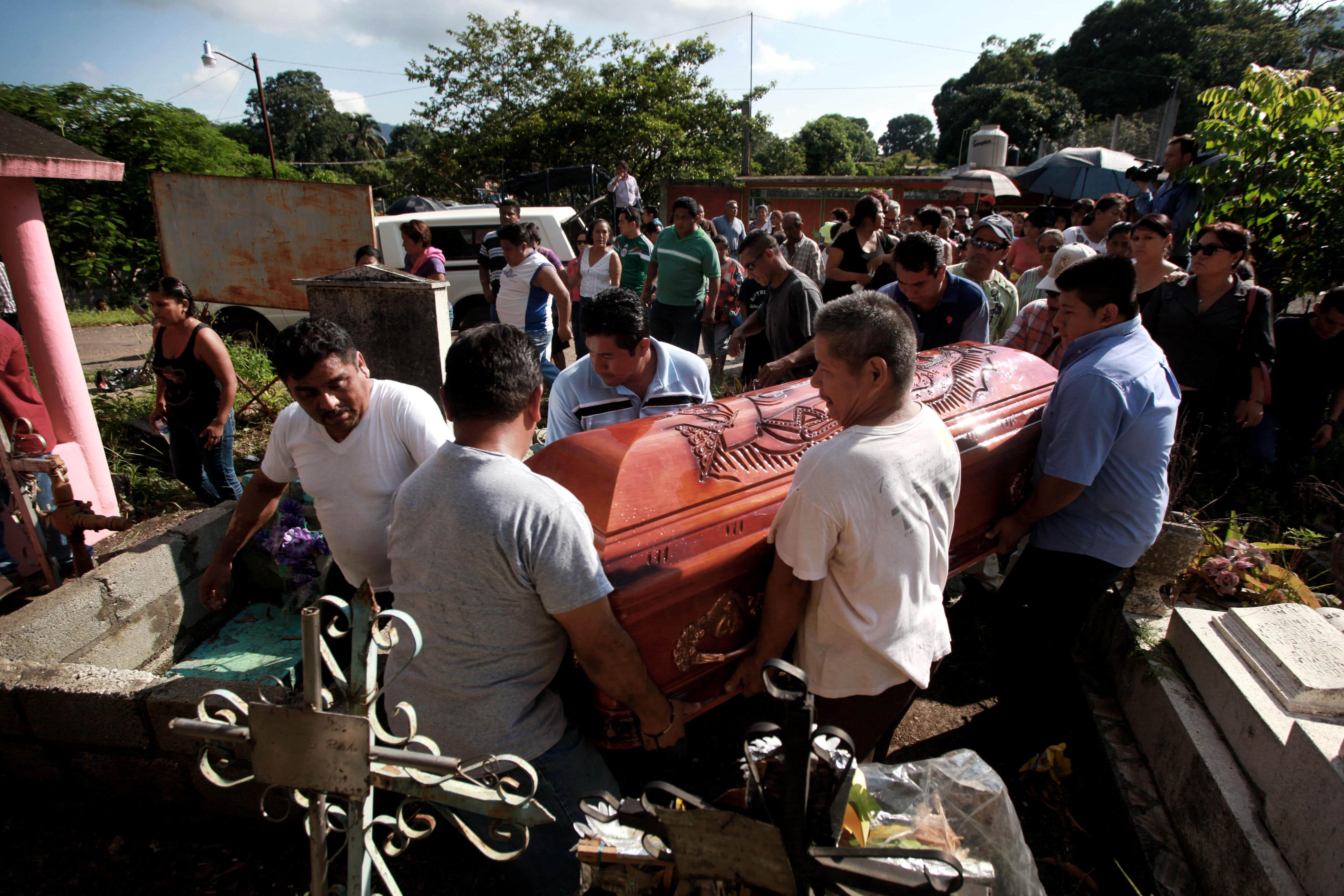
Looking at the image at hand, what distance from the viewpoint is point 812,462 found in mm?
1392

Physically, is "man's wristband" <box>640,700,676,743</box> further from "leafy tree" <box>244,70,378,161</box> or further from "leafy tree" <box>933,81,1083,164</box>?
"leafy tree" <box>244,70,378,161</box>

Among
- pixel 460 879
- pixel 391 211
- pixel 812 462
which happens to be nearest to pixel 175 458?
pixel 460 879

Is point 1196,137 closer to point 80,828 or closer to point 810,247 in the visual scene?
point 810,247

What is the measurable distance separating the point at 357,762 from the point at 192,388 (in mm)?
3207

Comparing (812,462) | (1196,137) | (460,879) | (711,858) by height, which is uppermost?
(1196,137)

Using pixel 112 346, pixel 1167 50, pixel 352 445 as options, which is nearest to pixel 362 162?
pixel 112 346

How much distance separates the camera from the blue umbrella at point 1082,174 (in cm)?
1233

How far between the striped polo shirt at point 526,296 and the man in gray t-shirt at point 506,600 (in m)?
3.64

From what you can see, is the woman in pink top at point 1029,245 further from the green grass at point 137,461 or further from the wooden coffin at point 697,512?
the green grass at point 137,461

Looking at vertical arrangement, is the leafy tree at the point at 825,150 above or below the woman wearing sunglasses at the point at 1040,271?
above

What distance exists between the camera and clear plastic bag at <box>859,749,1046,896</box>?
1.14 m

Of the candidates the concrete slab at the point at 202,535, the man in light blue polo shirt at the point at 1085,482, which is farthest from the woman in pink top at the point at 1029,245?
the concrete slab at the point at 202,535

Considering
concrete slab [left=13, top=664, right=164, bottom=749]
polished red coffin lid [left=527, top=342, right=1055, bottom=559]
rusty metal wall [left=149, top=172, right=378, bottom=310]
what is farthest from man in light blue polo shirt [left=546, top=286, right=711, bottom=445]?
rusty metal wall [left=149, top=172, right=378, bottom=310]

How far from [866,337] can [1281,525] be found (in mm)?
3405
